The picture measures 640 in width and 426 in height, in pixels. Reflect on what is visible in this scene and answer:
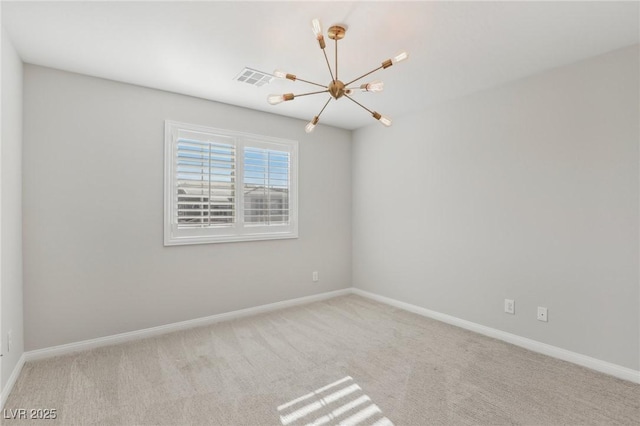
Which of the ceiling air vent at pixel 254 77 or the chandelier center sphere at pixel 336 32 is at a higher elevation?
the ceiling air vent at pixel 254 77

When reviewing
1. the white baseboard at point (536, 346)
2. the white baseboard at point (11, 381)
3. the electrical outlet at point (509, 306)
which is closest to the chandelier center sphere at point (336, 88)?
the electrical outlet at point (509, 306)

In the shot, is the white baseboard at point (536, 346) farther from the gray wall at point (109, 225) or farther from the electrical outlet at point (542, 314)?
the gray wall at point (109, 225)

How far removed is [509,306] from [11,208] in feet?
14.1

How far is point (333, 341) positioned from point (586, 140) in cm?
282

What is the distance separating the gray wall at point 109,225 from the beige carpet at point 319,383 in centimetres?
36

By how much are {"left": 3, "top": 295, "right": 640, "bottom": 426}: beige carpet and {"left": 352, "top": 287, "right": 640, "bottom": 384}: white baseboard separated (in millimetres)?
81

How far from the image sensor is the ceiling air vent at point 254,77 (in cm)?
290

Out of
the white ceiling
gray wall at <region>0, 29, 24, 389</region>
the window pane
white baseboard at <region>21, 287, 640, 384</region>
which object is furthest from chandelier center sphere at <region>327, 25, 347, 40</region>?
white baseboard at <region>21, 287, 640, 384</region>

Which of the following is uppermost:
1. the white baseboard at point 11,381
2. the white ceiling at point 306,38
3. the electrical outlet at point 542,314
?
the white ceiling at point 306,38

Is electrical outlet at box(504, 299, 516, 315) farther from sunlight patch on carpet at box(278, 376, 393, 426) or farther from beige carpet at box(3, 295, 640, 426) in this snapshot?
sunlight patch on carpet at box(278, 376, 393, 426)

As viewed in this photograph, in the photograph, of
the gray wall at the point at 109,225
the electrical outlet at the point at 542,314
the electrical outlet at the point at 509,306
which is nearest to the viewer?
the gray wall at the point at 109,225

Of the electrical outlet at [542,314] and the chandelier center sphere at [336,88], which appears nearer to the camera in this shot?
the chandelier center sphere at [336,88]

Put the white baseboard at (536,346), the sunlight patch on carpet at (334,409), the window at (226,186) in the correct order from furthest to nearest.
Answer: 1. the window at (226,186)
2. the white baseboard at (536,346)
3. the sunlight patch on carpet at (334,409)

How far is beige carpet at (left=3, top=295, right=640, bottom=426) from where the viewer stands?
2.01m
